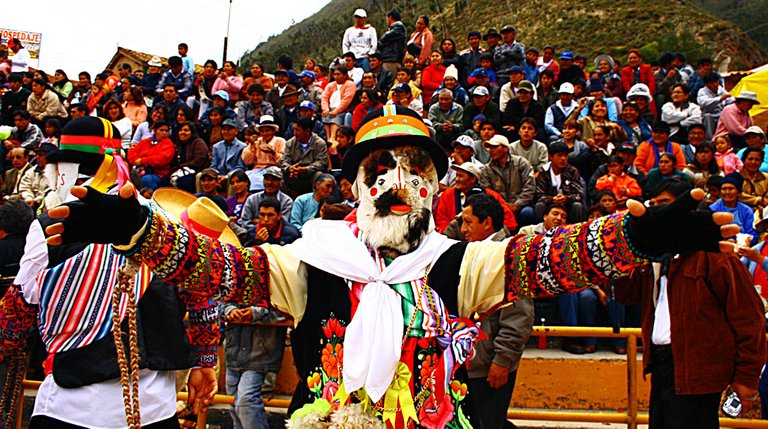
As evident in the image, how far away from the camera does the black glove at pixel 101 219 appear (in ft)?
7.45

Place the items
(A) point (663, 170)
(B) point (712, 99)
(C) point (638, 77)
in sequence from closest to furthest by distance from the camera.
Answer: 1. (A) point (663, 170)
2. (B) point (712, 99)
3. (C) point (638, 77)

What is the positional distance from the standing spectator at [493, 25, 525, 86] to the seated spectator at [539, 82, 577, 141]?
1816 millimetres

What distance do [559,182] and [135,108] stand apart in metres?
8.52

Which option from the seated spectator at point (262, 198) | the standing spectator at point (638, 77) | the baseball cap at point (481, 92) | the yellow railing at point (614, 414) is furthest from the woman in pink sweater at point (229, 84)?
the yellow railing at point (614, 414)

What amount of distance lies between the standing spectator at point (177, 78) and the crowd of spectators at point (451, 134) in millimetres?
31

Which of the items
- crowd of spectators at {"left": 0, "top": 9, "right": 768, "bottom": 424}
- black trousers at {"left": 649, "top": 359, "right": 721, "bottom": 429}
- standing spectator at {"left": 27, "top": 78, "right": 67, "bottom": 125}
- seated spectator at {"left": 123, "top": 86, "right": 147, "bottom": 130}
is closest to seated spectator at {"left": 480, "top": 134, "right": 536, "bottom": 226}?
crowd of spectators at {"left": 0, "top": 9, "right": 768, "bottom": 424}

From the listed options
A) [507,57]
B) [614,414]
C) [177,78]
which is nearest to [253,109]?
[177,78]

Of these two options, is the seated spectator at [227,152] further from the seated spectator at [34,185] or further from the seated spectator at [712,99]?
the seated spectator at [712,99]

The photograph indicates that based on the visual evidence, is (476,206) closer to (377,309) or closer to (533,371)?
(533,371)

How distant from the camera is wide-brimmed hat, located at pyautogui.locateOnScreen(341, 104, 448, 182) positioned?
3.20m

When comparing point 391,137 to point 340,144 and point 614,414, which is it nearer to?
point 614,414

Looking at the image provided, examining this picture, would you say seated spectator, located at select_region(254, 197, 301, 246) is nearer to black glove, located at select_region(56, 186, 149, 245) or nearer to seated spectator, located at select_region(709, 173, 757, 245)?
black glove, located at select_region(56, 186, 149, 245)

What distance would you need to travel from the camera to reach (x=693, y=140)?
10703mm

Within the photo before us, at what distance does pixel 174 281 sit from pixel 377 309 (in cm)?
78
